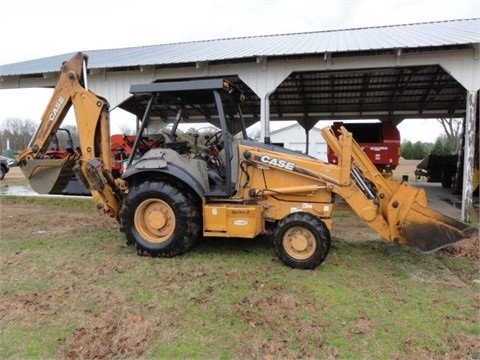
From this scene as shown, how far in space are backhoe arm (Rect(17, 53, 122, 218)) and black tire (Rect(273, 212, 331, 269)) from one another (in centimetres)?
259

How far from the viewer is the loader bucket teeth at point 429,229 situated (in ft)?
15.4

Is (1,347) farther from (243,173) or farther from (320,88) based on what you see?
(320,88)

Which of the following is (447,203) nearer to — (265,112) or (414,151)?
(265,112)

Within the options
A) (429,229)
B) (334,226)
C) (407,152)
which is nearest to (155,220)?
(429,229)

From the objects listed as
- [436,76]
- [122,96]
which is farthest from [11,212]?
[436,76]

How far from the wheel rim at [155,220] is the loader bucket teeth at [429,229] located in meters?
2.97

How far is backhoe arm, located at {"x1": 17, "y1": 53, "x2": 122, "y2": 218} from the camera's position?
581 centimetres

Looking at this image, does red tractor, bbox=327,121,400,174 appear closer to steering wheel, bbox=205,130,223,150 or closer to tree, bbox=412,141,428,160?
steering wheel, bbox=205,130,223,150

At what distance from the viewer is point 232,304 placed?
3.93 meters

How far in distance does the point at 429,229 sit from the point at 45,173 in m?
5.46

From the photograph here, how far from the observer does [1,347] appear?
3129 mm

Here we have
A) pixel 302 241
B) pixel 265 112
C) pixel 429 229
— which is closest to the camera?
pixel 429 229

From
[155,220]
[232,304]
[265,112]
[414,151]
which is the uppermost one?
[265,112]

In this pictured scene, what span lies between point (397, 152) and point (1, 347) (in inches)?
477
